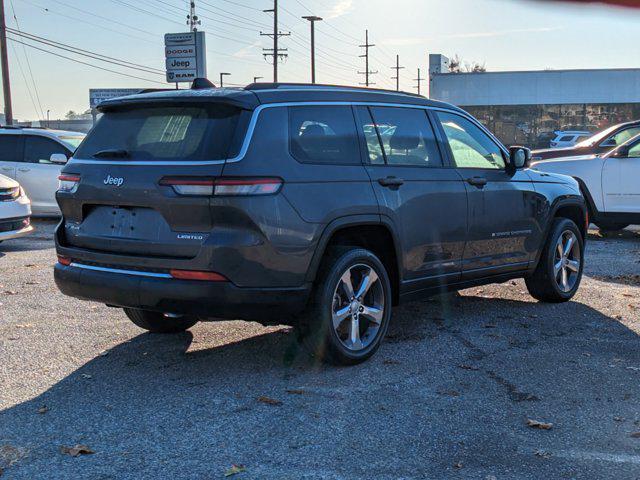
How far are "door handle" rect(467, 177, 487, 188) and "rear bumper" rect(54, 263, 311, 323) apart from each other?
1.98m

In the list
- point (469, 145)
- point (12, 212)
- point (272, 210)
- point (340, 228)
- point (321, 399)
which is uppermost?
point (469, 145)

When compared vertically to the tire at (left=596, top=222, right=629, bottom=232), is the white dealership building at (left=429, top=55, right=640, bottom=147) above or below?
above

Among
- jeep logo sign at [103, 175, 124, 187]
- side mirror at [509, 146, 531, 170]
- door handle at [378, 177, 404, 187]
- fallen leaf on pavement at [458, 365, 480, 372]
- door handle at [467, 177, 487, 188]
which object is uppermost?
side mirror at [509, 146, 531, 170]

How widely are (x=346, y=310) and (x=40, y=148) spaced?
36.0 feet

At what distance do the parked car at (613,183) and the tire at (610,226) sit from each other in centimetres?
33

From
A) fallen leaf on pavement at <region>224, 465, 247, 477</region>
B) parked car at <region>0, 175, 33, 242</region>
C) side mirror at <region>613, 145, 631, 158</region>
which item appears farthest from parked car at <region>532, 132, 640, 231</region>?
fallen leaf on pavement at <region>224, 465, 247, 477</region>

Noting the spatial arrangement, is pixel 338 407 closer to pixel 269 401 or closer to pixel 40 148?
pixel 269 401

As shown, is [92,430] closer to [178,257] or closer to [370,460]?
[178,257]

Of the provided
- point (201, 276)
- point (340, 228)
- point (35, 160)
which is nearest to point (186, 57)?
point (35, 160)

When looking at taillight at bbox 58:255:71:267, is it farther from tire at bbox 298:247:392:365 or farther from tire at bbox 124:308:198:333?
tire at bbox 298:247:392:365

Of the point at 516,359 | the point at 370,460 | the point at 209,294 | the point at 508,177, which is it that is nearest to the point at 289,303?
the point at 209,294

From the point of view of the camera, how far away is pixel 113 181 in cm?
479

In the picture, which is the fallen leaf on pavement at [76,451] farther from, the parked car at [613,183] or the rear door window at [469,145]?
the parked car at [613,183]

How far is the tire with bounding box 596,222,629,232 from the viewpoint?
40.3 feet
